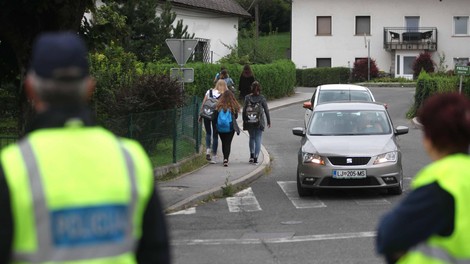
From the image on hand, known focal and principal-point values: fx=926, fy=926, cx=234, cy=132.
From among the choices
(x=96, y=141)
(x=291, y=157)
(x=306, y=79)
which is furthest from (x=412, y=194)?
(x=306, y=79)

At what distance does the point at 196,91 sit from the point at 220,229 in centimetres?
2389

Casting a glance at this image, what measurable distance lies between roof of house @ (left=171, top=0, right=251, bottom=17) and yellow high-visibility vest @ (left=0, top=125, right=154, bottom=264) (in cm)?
4195

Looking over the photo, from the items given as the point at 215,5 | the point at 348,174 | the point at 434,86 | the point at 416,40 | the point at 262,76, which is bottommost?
the point at 348,174

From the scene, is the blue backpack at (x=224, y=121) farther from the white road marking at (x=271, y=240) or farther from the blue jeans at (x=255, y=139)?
the white road marking at (x=271, y=240)

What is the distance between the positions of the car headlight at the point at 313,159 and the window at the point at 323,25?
5336cm

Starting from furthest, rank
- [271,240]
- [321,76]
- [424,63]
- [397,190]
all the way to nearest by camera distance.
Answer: [321,76] < [424,63] < [397,190] < [271,240]

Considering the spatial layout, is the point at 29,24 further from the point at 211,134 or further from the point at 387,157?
the point at 211,134

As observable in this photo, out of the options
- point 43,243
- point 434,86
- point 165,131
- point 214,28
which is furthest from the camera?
point 214,28

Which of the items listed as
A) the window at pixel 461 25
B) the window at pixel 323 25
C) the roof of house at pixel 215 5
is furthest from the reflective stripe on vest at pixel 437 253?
the window at pixel 323 25

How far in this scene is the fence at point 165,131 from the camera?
16562 millimetres

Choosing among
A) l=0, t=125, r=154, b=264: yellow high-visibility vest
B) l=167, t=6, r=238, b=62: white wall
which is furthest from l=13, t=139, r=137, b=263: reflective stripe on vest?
l=167, t=6, r=238, b=62: white wall

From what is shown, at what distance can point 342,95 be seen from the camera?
24.3 meters

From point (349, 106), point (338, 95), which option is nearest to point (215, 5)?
point (338, 95)

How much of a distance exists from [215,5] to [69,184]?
49.0 m
